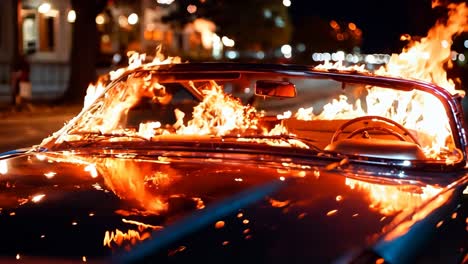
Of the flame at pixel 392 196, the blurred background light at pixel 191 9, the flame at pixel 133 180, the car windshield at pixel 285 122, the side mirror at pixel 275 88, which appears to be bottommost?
the flame at pixel 392 196

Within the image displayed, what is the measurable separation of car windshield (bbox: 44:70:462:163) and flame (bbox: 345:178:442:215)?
1.43ft

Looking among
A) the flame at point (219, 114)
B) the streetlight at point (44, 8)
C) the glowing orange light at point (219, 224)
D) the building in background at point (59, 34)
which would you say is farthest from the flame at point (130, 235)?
the streetlight at point (44, 8)

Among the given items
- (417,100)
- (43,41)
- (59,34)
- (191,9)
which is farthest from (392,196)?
(59,34)

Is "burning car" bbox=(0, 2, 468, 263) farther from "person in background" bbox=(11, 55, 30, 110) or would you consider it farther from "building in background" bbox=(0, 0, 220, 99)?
"building in background" bbox=(0, 0, 220, 99)

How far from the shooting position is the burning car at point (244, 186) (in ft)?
8.01

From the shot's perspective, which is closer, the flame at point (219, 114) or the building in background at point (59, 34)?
the flame at point (219, 114)

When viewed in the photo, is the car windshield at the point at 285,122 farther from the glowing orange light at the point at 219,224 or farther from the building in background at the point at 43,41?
the building in background at the point at 43,41

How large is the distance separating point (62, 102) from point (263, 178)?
22.5m

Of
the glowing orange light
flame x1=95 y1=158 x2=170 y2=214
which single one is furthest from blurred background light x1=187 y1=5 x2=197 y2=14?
the glowing orange light

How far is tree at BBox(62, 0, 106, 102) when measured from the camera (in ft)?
80.8

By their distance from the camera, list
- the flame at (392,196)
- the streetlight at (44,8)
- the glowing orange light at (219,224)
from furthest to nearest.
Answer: the streetlight at (44,8), the flame at (392,196), the glowing orange light at (219,224)

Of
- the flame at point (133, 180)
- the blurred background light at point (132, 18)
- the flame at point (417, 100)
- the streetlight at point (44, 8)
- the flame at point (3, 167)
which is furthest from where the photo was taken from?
the blurred background light at point (132, 18)

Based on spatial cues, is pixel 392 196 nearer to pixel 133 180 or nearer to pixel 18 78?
pixel 133 180

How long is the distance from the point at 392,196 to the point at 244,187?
0.61m
